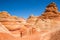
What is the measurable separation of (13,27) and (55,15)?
1381 inches

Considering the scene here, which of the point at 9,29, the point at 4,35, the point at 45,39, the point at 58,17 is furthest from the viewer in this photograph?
the point at 58,17

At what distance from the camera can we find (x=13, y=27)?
15.4 m

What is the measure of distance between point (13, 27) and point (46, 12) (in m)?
37.0

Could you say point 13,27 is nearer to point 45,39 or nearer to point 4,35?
point 4,35

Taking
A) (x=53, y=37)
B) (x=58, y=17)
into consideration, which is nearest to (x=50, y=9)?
(x=58, y=17)

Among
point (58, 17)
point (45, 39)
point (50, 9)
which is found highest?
point (50, 9)

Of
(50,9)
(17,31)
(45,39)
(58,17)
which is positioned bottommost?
(45,39)

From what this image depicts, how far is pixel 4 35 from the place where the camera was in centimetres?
1257

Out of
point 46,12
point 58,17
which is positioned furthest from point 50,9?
point 58,17

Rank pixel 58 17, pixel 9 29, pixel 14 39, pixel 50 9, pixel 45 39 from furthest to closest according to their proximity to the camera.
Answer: pixel 50 9 → pixel 58 17 → pixel 45 39 → pixel 9 29 → pixel 14 39

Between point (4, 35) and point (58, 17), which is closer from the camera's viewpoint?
point (4, 35)

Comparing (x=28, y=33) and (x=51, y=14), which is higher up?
(x=51, y=14)

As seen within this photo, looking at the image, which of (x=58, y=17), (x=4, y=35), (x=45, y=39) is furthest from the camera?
(x=58, y=17)

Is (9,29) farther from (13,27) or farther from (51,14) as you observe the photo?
(51,14)
